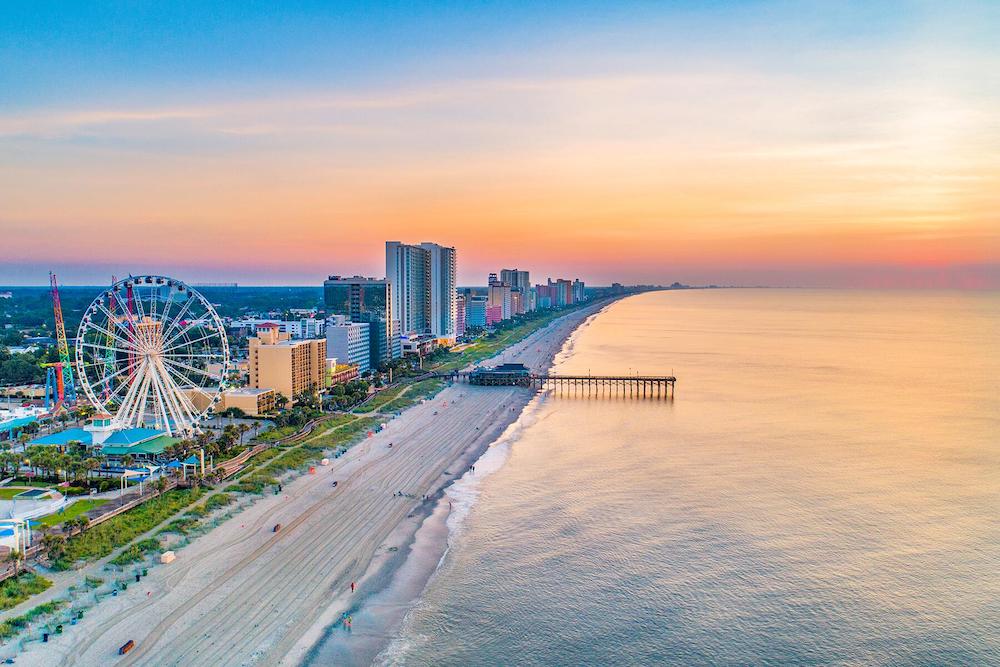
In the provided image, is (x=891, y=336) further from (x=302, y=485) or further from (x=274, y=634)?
(x=274, y=634)

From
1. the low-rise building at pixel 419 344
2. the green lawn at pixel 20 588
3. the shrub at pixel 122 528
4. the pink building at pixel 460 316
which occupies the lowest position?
the green lawn at pixel 20 588

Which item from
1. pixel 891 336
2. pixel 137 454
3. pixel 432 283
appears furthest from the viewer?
pixel 891 336

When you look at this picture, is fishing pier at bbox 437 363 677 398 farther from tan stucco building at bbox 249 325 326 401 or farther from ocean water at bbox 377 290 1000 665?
tan stucco building at bbox 249 325 326 401

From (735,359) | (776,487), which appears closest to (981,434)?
(776,487)

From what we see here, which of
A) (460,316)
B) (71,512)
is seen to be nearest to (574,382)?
(71,512)

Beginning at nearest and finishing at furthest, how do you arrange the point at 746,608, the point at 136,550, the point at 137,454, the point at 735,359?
the point at 746,608, the point at 136,550, the point at 137,454, the point at 735,359

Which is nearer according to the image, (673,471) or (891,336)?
(673,471)

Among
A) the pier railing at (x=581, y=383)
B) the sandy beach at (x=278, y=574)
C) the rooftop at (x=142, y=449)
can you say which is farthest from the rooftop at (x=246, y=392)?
the pier railing at (x=581, y=383)

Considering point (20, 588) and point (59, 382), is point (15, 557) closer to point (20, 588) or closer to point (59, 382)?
point (20, 588)

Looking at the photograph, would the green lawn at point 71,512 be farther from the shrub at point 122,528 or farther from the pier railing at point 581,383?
the pier railing at point 581,383
